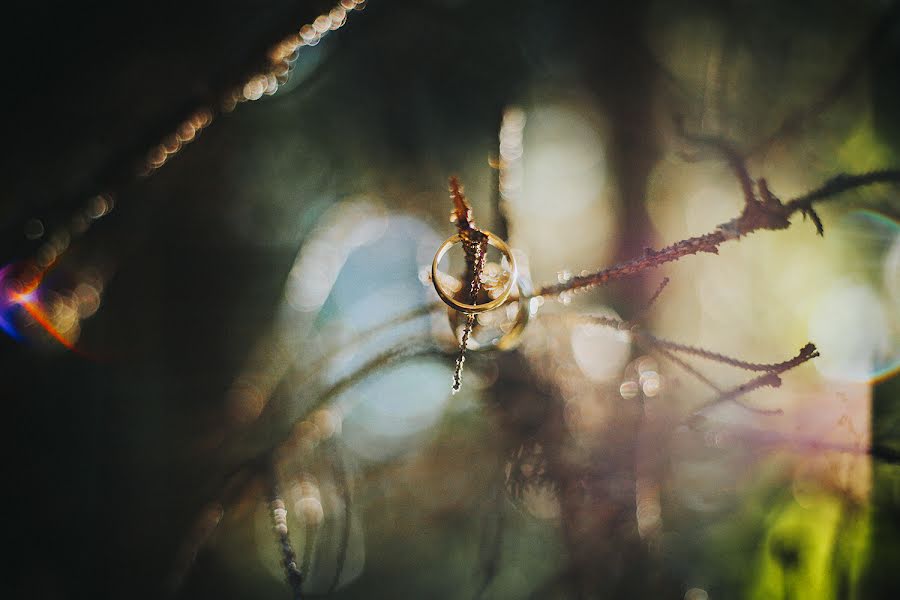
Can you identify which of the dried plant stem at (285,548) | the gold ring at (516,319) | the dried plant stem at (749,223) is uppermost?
the dried plant stem at (749,223)

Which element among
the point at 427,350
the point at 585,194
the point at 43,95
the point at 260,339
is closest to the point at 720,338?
the point at 585,194

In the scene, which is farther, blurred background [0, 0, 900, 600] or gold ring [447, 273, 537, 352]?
blurred background [0, 0, 900, 600]

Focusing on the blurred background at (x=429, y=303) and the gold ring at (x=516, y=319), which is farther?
the blurred background at (x=429, y=303)

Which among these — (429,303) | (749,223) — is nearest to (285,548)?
(429,303)

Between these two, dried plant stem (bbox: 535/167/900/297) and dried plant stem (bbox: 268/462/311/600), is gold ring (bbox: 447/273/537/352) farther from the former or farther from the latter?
dried plant stem (bbox: 268/462/311/600)

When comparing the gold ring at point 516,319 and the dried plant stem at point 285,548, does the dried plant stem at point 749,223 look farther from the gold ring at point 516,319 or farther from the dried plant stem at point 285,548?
the dried plant stem at point 285,548

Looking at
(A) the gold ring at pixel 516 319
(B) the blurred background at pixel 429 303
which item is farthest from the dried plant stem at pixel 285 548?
(A) the gold ring at pixel 516 319

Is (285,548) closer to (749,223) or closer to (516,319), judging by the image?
(516,319)

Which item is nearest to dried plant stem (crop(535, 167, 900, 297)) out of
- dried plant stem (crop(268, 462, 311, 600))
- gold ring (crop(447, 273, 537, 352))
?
gold ring (crop(447, 273, 537, 352))

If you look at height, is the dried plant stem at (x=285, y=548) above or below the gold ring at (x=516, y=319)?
below

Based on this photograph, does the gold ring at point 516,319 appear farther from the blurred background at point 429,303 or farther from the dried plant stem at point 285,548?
the dried plant stem at point 285,548
